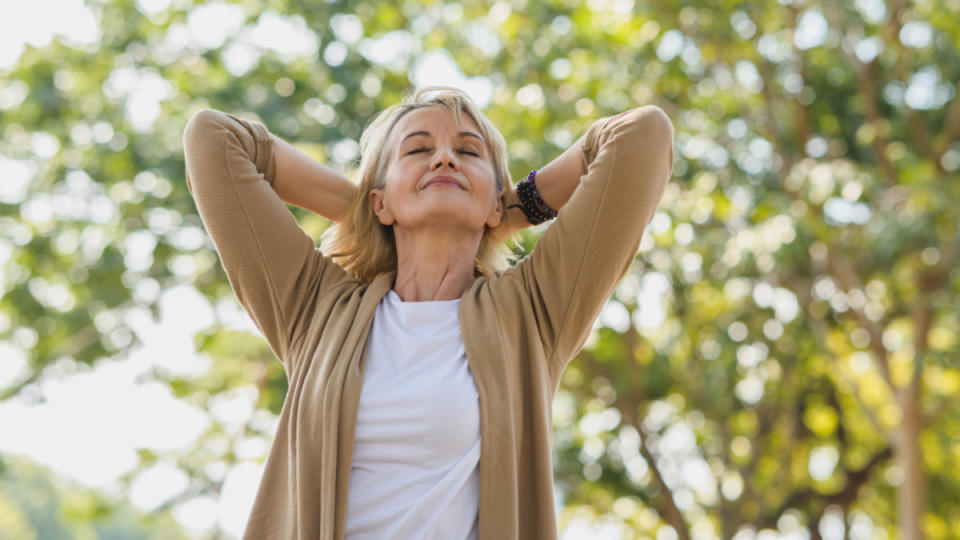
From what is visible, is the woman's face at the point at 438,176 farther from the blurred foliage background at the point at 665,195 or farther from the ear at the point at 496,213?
the blurred foliage background at the point at 665,195

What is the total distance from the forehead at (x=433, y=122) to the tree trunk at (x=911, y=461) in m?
6.80

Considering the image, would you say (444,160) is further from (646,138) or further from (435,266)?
(646,138)

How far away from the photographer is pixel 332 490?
1891mm

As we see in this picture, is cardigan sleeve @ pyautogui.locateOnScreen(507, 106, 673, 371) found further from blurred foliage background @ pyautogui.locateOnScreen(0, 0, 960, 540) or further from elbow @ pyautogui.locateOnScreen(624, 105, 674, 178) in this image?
blurred foliage background @ pyautogui.locateOnScreen(0, 0, 960, 540)

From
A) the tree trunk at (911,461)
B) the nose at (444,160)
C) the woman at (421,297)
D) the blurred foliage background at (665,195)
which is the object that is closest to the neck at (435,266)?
the woman at (421,297)

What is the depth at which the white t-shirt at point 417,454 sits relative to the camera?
1.89 metres

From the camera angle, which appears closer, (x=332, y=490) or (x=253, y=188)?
(x=332, y=490)

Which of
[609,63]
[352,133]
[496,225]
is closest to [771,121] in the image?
[609,63]

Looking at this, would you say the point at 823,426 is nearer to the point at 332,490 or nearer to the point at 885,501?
the point at 885,501

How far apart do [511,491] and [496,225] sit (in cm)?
69

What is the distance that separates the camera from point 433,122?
7.55ft

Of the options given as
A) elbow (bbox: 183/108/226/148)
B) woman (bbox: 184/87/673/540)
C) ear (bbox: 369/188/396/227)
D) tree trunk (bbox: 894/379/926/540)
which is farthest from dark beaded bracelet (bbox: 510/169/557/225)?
tree trunk (bbox: 894/379/926/540)

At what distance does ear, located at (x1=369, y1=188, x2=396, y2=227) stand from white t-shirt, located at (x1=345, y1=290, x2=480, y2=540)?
43cm

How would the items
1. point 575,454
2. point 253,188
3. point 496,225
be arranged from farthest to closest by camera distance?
point 575,454 → point 496,225 → point 253,188
